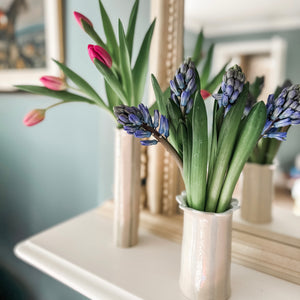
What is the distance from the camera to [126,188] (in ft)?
2.18

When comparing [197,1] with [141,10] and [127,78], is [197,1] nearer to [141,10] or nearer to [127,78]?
[141,10]

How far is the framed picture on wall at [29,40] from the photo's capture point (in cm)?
104

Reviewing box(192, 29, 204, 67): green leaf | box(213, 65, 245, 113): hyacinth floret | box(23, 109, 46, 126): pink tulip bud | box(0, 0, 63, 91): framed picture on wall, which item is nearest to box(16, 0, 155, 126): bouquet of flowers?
box(23, 109, 46, 126): pink tulip bud

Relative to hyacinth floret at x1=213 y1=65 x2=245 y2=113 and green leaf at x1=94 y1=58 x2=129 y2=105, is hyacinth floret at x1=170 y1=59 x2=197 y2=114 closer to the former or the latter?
hyacinth floret at x1=213 y1=65 x2=245 y2=113

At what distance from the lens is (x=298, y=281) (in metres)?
0.57

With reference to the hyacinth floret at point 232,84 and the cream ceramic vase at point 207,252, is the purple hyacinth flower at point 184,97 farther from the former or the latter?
the cream ceramic vase at point 207,252

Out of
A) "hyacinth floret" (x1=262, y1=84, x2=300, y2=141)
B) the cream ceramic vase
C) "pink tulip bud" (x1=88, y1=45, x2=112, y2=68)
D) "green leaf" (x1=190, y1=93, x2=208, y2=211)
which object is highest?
"pink tulip bud" (x1=88, y1=45, x2=112, y2=68)

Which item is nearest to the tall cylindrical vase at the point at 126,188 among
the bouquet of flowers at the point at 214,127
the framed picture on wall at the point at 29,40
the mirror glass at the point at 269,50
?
the bouquet of flowers at the point at 214,127

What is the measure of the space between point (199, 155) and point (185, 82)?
12 cm

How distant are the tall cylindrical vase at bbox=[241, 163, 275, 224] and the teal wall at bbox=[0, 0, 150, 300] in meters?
0.45

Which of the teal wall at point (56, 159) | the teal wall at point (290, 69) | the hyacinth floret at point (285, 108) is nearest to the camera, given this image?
the hyacinth floret at point (285, 108)

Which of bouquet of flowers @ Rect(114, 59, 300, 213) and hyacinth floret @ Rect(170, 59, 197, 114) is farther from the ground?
hyacinth floret @ Rect(170, 59, 197, 114)

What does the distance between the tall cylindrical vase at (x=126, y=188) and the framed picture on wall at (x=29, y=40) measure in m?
0.58

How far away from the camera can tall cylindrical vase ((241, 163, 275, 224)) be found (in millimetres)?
678
